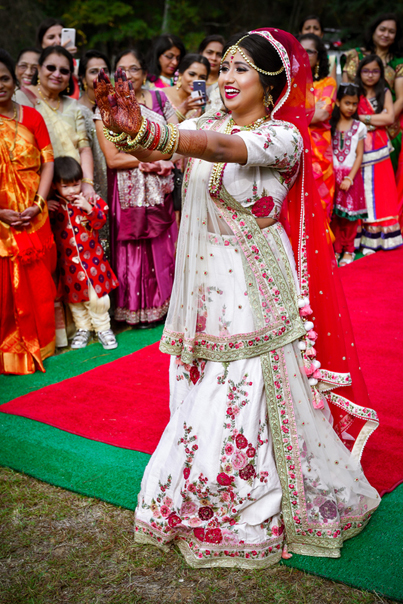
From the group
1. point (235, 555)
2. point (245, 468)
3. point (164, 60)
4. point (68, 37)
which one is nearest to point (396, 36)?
point (164, 60)

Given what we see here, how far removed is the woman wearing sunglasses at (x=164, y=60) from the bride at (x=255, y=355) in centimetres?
367

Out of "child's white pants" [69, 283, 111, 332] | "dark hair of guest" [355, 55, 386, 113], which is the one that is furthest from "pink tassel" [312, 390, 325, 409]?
"dark hair of guest" [355, 55, 386, 113]

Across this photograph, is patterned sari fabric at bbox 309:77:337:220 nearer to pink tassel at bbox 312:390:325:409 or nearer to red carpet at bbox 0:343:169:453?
red carpet at bbox 0:343:169:453

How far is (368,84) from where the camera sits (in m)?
6.42

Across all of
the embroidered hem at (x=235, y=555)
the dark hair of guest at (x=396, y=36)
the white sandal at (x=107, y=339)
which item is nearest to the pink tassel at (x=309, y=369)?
the embroidered hem at (x=235, y=555)

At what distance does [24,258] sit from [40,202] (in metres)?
0.38

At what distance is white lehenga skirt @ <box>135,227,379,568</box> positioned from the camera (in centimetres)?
203

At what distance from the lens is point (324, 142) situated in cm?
588

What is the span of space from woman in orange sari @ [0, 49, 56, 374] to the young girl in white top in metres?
3.38

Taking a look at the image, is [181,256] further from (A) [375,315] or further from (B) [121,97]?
(A) [375,315]

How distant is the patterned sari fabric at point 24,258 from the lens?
3656 millimetres

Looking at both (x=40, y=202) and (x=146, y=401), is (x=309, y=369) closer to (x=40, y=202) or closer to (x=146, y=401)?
(x=146, y=401)

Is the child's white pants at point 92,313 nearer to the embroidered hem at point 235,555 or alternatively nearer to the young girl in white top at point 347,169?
the embroidered hem at point 235,555

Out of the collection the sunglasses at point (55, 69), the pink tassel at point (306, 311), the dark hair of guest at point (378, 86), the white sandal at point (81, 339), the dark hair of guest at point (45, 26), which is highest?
the dark hair of guest at point (45, 26)
